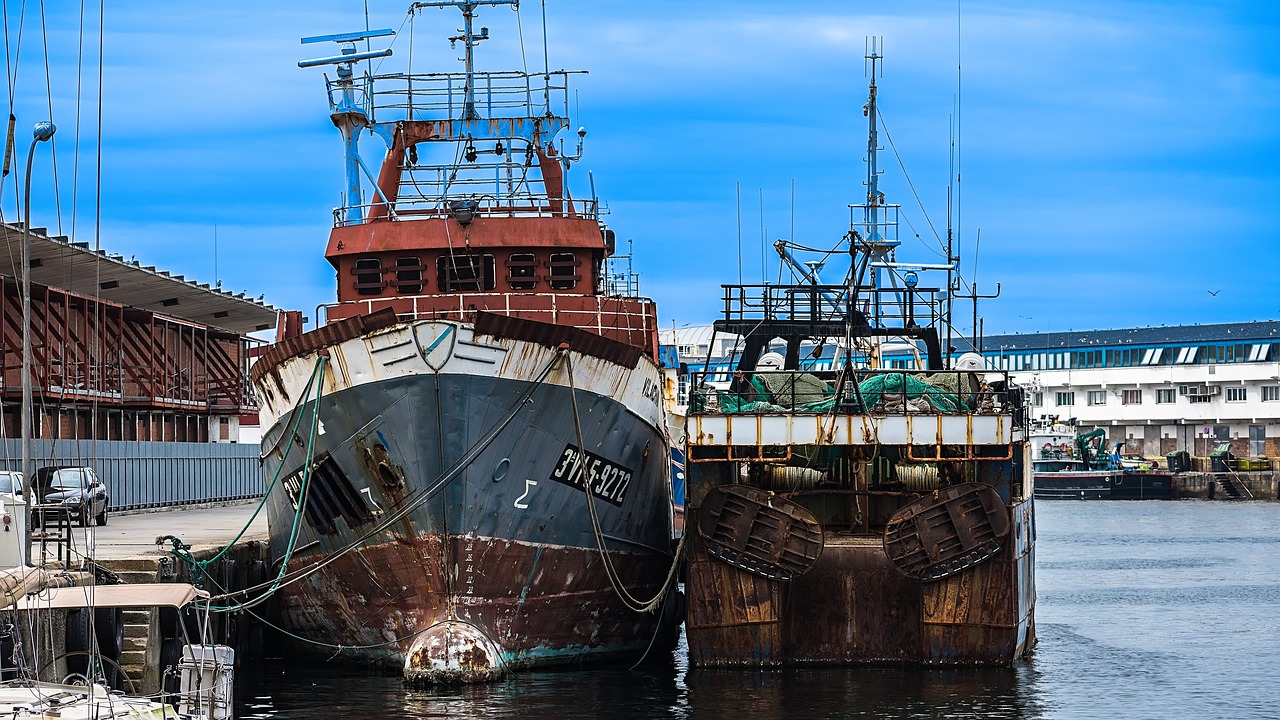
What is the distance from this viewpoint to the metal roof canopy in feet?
134

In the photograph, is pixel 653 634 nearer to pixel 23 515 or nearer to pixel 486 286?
pixel 486 286

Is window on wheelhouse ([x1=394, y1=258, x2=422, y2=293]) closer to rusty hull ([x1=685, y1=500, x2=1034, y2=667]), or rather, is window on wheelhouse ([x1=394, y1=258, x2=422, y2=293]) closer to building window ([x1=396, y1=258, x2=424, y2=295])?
building window ([x1=396, y1=258, x2=424, y2=295])

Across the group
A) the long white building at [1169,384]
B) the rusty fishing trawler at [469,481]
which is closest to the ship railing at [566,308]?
the rusty fishing trawler at [469,481]

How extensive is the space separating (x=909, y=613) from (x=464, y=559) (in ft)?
20.8

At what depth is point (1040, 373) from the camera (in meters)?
120

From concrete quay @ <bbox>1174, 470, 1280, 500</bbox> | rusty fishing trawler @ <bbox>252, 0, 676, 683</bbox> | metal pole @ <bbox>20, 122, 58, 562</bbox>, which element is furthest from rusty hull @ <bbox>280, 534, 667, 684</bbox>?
concrete quay @ <bbox>1174, 470, 1280, 500</bbox>

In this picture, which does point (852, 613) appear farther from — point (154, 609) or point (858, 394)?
point (154, 609)

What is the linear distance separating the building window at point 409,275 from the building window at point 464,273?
30 centimetres

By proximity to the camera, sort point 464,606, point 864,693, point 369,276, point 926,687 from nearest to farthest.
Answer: point 864,693 < point 926,687 < point 464,606 < point 369,276

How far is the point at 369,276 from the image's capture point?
89.9ft

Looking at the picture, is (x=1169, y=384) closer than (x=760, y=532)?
No

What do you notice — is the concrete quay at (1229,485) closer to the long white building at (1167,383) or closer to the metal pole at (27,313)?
the long white building at (1167,383)

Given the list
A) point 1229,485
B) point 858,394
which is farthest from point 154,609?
point 1229,485

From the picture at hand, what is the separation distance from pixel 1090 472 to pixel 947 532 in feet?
271
